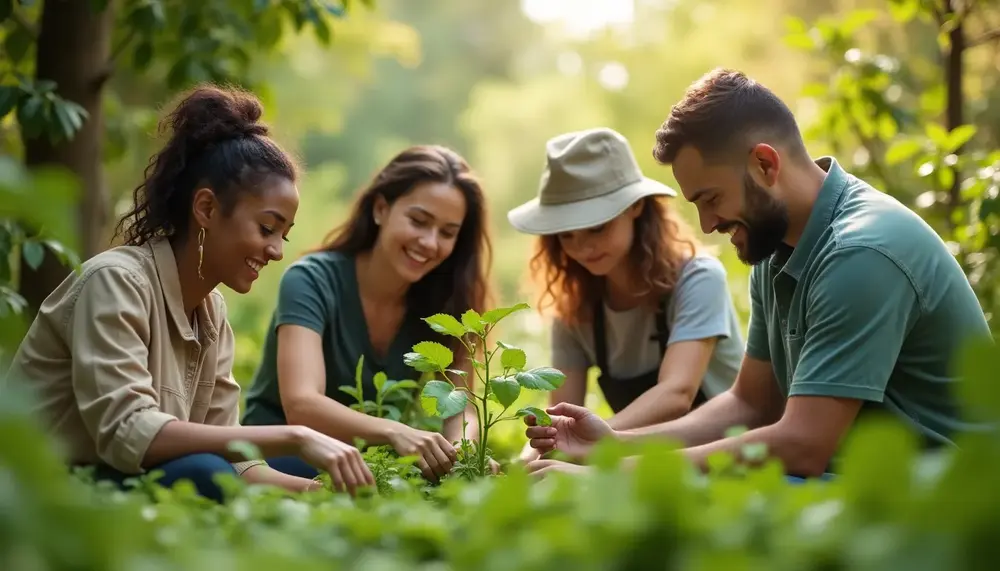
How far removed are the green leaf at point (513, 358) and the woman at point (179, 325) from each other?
36 cm

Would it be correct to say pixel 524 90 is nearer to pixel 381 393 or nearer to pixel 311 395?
pixel 311 395

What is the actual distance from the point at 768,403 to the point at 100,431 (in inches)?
66.2

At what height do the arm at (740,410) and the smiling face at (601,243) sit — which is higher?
the smiling face at (601,243)

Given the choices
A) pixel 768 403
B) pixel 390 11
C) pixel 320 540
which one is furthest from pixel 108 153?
pixel 390 11

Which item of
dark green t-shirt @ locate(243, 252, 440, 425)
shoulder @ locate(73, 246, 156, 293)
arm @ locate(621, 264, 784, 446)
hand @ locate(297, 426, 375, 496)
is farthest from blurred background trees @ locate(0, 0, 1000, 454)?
arm @ locate(621, 264, 784, 446)

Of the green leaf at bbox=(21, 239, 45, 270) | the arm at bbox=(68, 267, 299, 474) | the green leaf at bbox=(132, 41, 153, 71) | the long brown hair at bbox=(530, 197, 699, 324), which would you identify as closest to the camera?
the arm at bbox=(68, 267, 299, 474)

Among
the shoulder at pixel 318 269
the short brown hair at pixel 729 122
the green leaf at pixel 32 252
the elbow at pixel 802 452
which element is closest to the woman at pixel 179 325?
the green leaf at pixel 32 252

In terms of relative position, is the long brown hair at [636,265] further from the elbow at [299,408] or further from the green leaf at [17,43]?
the green leaf at [17,43]

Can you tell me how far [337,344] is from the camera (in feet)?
11.4

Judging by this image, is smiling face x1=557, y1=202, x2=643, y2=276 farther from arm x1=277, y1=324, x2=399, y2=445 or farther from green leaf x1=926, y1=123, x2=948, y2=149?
green leaf x1=926, y1=123, x2=948, y2=149

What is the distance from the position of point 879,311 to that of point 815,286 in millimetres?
165

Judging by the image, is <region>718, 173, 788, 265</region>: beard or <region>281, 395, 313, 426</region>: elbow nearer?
<region>718, 173, 788, 265</region>: beard

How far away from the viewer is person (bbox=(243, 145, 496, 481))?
3.38 m

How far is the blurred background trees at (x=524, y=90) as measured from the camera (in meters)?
3.62
